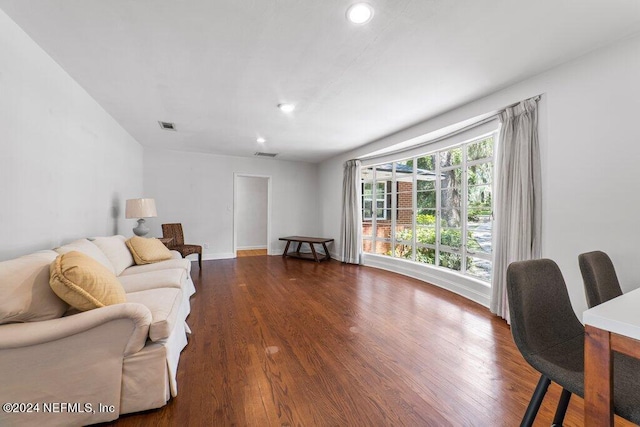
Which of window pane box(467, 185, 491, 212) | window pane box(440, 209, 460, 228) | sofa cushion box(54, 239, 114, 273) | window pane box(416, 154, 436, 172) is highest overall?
window pane box(416, 154, 436, 172)

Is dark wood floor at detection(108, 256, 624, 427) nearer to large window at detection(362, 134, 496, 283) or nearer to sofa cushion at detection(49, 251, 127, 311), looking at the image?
sofa cushion at detection(49, 251, 127, 311)

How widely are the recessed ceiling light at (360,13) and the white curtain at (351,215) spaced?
3627mm

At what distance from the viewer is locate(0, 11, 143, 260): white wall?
5.58 feet

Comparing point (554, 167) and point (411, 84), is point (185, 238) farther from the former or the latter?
point (554, 167)

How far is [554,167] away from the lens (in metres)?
2.21

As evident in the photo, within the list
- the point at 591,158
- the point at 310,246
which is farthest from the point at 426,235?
the point at 310,246

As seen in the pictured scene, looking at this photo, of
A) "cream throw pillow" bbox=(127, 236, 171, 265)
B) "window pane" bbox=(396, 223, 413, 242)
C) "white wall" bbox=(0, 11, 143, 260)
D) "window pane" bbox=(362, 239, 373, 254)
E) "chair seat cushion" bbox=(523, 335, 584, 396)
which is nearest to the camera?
"chair seat cushion" bbox=(523, 335, 584, 396)

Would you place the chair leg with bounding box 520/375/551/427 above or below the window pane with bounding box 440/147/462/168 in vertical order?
below

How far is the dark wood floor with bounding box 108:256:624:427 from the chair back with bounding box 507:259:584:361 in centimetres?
60

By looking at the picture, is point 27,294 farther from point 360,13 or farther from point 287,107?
point 287,107

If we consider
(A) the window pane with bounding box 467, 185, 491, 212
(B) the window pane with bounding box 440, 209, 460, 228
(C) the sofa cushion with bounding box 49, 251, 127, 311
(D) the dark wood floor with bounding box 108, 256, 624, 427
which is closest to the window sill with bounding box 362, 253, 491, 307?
(D) the dark wood floor with bounding box 108, 256, 624, 427

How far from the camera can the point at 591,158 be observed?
6.51ft

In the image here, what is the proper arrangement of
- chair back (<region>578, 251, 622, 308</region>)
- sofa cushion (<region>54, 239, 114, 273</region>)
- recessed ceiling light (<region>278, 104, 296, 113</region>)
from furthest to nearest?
recessed ceiling light (<region>278, 104, 296, 113</region>)
sofa cushion (<region>54, 239, 114, 273</region>)
chair back (<region>578, 251, 622, 308</region>)

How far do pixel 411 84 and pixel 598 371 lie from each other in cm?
247
